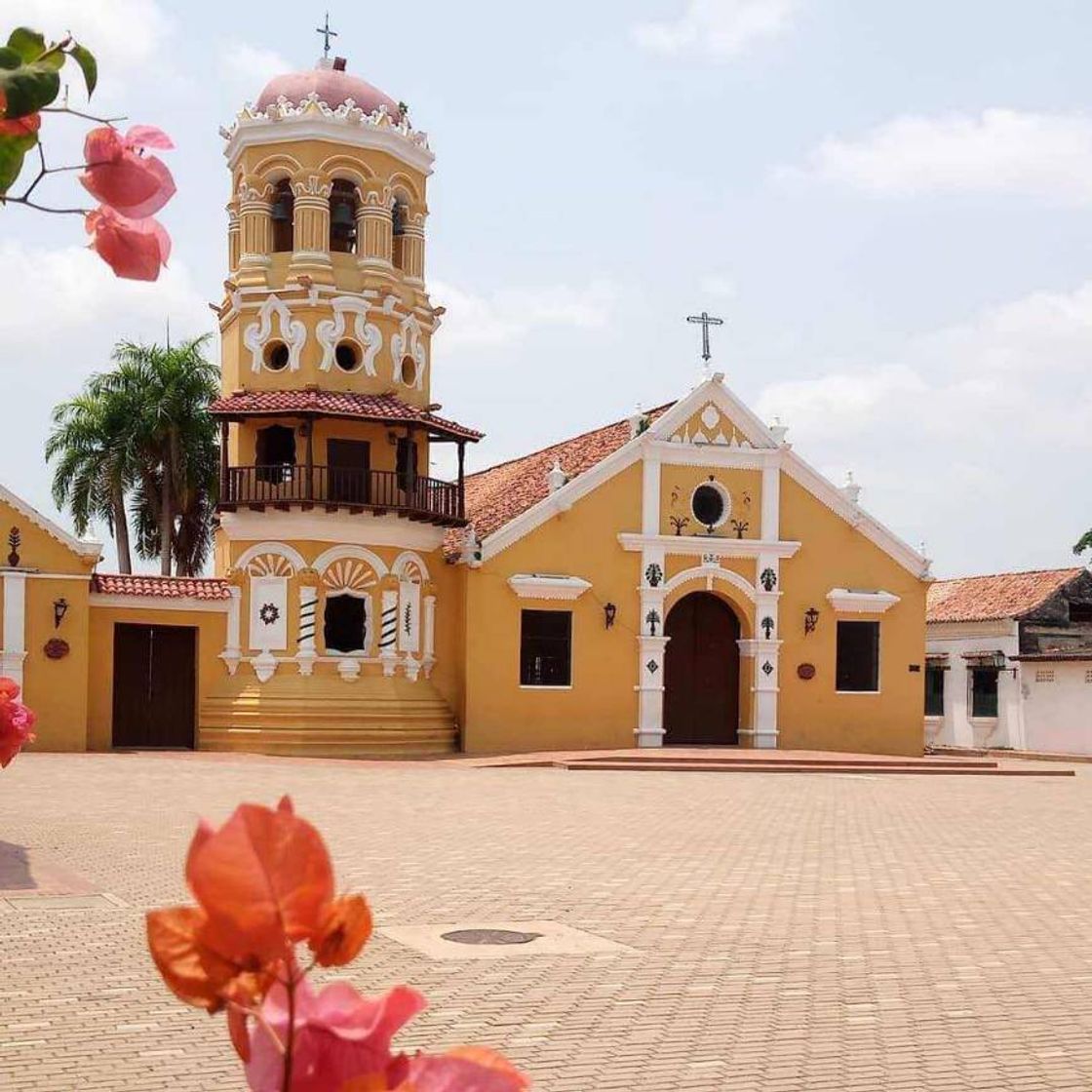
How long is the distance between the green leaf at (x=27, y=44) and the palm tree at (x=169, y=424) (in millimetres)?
38260

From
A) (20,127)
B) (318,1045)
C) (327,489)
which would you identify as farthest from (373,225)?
(318,1045)

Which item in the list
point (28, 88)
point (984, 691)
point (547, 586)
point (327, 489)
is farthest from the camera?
point (984, 691)

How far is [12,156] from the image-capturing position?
185 centimetres

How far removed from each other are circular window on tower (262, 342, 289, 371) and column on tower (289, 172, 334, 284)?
57.6 inches

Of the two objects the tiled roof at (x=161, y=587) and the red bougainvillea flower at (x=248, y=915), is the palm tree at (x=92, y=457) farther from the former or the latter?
the red bougainvillea flower at (x=248, y=915)

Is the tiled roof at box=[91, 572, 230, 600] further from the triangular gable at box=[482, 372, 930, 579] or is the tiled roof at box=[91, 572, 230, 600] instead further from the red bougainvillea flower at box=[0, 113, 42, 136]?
the red bougainvillea flower at box=[0, 113, 42, 136]

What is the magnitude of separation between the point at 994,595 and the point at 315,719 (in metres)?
23.2

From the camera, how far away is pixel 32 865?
1281 centimetres

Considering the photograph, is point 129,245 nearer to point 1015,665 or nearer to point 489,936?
point 489,936

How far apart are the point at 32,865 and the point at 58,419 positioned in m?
28.8

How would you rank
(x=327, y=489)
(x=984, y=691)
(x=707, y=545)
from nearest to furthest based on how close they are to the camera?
(x=327, y=489) < (x=707, y=545) < (x=984, y=691)

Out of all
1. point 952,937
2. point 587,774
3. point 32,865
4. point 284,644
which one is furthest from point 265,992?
point 284,644

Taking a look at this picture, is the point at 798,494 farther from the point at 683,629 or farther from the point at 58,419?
the point at 58,419

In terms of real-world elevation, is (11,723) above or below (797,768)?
above
